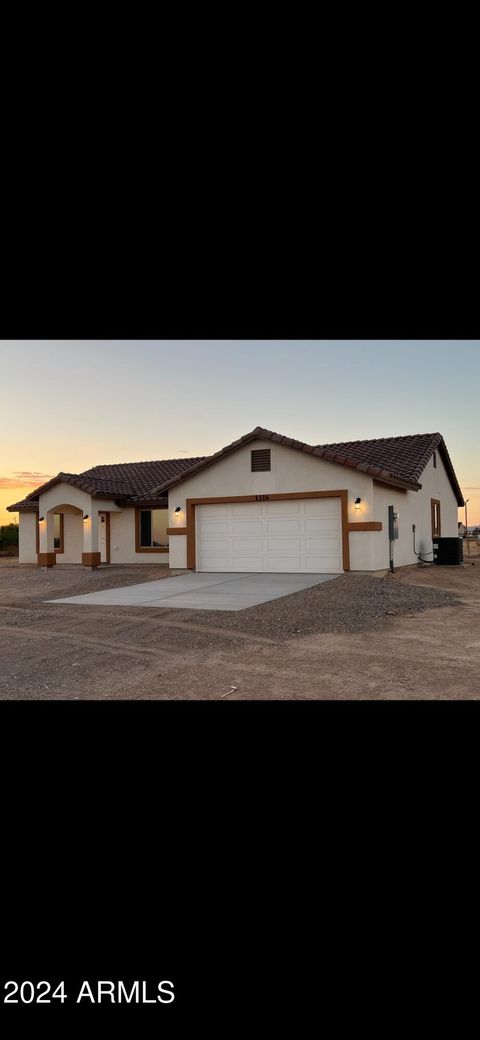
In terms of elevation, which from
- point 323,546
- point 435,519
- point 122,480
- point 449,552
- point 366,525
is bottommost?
point 449,552

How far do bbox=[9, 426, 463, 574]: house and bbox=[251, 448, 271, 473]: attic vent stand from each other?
0.03 meters

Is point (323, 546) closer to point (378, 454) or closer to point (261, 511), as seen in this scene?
point (261, 511)

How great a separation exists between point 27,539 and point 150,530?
207 inches

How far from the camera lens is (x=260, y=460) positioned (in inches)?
639

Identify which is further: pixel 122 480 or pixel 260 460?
pixel 122 480

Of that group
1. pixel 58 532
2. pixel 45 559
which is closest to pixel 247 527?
pixel 45 559

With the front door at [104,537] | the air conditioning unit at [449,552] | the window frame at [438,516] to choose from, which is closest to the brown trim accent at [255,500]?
the front door at [104,537]

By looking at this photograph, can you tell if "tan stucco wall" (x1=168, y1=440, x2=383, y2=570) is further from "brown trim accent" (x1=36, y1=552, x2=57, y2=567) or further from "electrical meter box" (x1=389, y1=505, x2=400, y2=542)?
"brown trim accent" (x1=36, y1=552, x2=57, y2=567)

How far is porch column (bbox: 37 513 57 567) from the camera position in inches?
806

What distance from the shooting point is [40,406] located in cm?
1645

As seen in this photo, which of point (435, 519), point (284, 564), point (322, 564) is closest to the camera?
point (322, 564)
